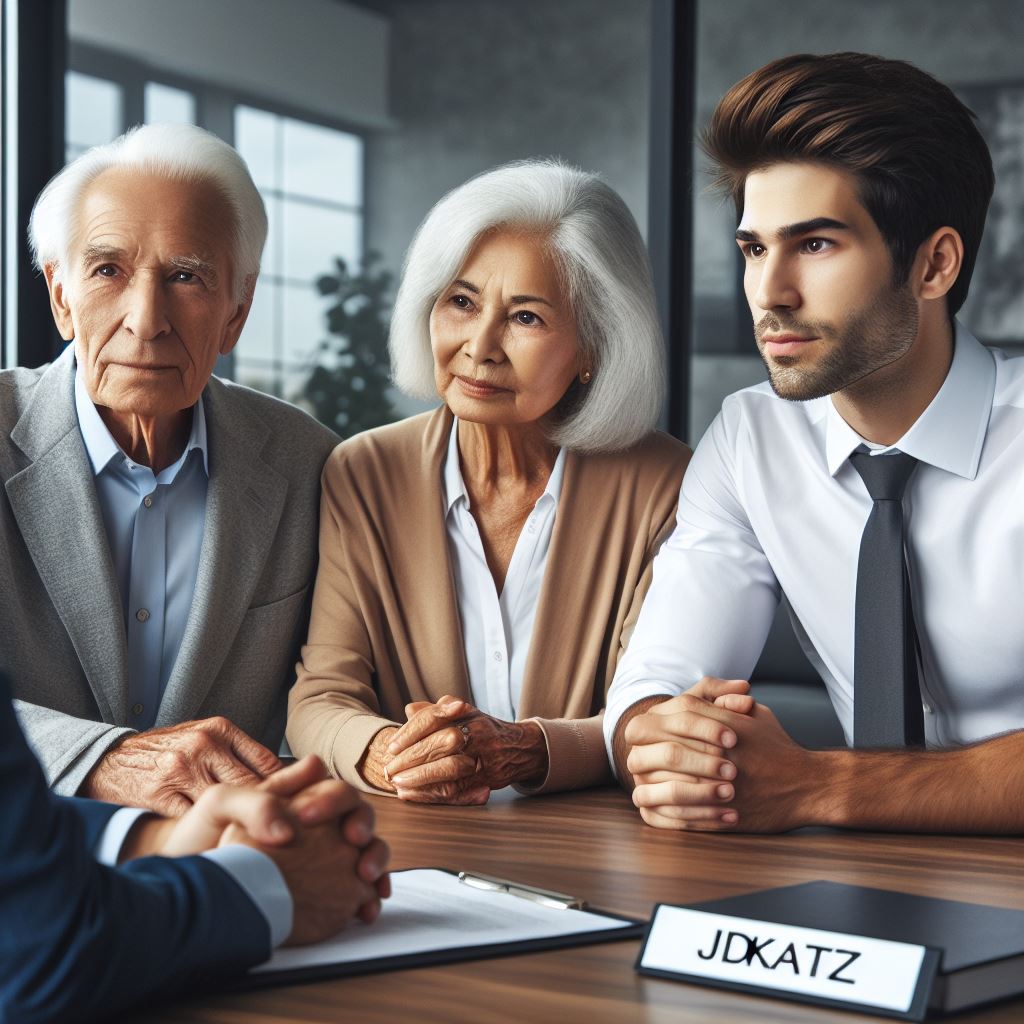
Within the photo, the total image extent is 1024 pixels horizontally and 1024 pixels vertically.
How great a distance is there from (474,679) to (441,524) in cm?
25

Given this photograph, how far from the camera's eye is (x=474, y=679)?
6.99 ft

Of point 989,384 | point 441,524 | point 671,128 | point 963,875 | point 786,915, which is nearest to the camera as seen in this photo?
point 786,915

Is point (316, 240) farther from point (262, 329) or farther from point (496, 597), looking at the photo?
point (496, 597)

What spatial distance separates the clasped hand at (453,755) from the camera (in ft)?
5.33

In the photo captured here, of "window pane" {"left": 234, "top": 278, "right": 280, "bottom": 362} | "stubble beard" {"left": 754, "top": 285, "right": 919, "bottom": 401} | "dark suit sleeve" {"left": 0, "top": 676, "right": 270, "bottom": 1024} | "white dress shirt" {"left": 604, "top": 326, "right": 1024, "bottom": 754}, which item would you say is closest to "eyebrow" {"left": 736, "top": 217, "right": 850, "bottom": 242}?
"stubble beard" {"left": 754, "top": 285, "right": 919, "bottom": 401}

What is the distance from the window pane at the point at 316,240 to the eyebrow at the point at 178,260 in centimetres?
716

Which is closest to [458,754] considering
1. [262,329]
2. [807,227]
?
[807,227]

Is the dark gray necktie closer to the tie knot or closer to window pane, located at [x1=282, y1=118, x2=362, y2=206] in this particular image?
the tie knot

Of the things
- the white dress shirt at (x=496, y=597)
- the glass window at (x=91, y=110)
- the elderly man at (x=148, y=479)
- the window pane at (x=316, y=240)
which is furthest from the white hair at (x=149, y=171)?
the window pane at (x=316, y=240)

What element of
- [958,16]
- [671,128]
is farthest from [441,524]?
[958,16]

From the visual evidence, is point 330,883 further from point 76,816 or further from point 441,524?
point 441,524

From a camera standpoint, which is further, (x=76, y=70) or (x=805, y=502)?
(x=76, y=70)

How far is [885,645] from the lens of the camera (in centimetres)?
170

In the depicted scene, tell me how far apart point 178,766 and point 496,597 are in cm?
69
